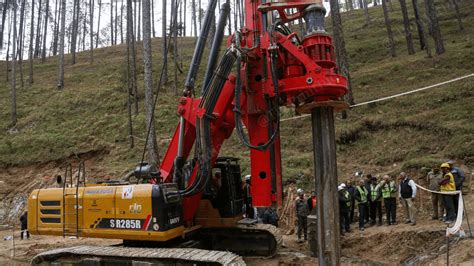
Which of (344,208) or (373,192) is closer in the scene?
(344,208)

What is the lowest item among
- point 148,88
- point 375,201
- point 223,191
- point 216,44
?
point 375,201

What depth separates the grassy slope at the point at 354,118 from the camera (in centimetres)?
1579

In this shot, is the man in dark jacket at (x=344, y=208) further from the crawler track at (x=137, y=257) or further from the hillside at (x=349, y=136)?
the crawler track at (x=137, y=257)

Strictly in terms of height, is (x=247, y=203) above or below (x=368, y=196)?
above

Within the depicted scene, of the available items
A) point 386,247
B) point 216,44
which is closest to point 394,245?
point 386,247

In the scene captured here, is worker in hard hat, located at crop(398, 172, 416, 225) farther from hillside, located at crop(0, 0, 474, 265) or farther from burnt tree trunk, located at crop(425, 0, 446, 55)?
burnt tree trunk, located at crop(425, 0, 446, 55)

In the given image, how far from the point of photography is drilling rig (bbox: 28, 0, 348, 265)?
5.69 m

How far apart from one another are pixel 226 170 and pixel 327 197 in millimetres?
4474

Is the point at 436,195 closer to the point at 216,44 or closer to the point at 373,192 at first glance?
the point at 373,192

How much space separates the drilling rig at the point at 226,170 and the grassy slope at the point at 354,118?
7004 millimetres

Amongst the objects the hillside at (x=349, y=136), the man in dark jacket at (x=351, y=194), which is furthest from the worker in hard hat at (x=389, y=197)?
the man in dark jacket at (x=351, y=194)

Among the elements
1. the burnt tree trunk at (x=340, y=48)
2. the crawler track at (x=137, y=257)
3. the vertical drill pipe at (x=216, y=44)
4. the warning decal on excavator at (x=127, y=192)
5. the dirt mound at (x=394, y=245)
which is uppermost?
the burnt tree trunk at (x=340, y=48)

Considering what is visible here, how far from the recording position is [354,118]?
1894cm

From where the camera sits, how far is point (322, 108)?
5.52 metres
